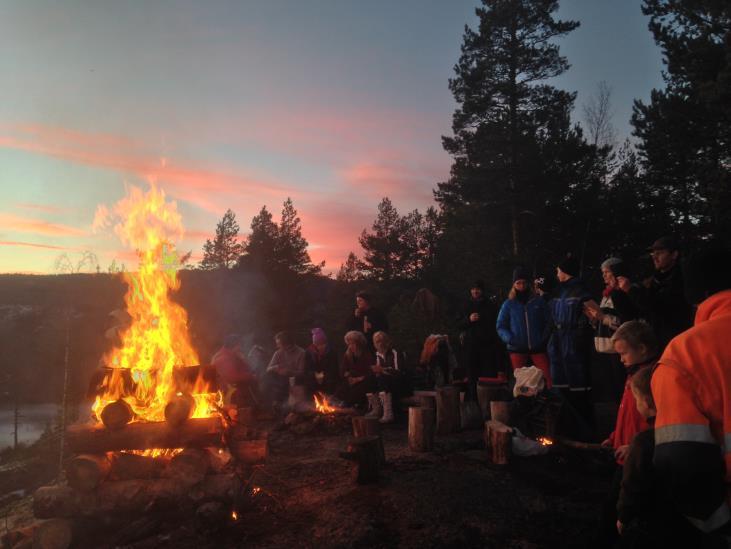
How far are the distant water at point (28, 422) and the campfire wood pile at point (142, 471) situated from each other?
558 inches

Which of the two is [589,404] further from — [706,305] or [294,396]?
[294,396]

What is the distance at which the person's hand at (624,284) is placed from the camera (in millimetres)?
6169

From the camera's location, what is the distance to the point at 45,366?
31.7 meters

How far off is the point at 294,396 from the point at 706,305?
972 centimetres

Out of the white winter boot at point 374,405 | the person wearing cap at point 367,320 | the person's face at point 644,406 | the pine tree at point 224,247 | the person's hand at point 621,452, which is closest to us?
the person's face at point 644,406

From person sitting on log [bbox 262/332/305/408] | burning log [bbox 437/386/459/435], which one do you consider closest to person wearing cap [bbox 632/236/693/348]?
burning log [bbox 437/386/459/435]

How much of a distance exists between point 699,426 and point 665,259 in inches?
178

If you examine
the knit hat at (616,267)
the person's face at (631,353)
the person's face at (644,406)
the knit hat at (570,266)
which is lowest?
the person's face at (644,406)

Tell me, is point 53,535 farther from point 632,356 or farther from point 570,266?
point 570,266

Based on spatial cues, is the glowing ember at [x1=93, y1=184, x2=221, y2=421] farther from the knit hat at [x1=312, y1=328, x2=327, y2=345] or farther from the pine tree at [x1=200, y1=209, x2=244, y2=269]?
the pine tree at [x1=200, y1=209, x2=244, y2=269]

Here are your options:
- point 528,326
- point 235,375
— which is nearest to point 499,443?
point 528,326

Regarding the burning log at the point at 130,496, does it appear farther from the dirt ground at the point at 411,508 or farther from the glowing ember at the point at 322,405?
the glowing ember at the point at 322,405

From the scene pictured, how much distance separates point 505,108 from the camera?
2186cm

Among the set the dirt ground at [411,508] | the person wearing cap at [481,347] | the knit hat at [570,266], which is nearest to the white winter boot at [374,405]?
the person wearing cap at [481,347]
